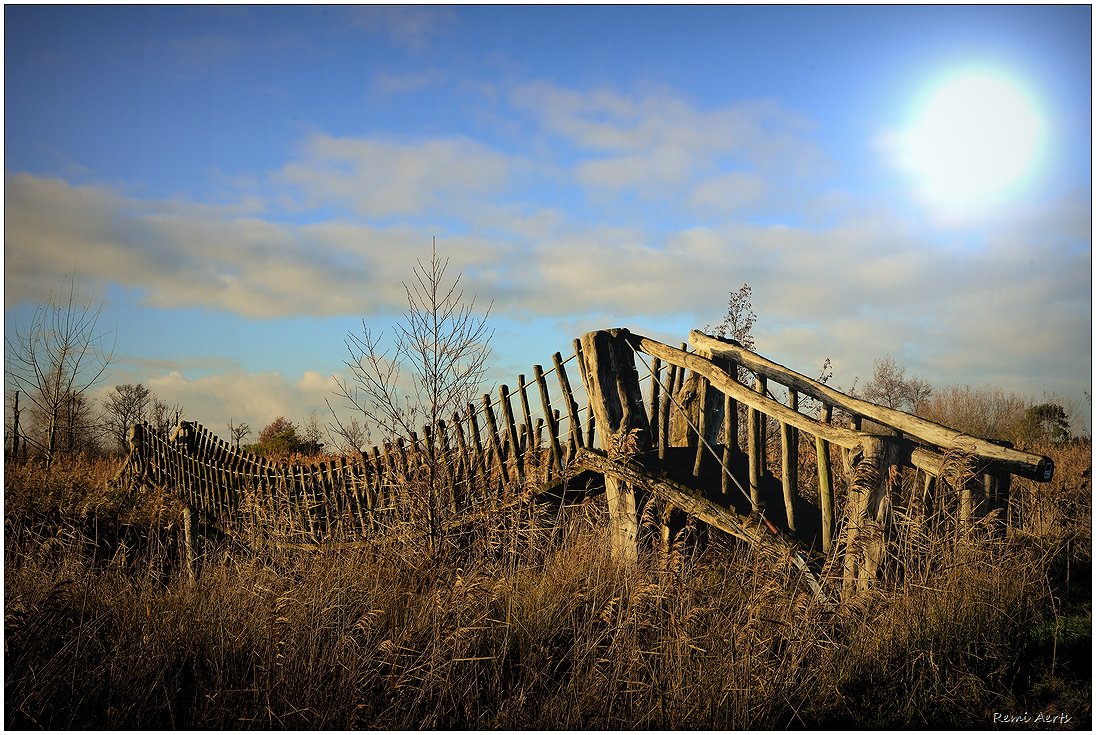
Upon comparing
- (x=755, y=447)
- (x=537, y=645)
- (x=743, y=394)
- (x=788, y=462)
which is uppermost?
(x=743, y=394)

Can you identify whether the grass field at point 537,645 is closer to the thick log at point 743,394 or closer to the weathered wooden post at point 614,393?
the thick log at point 743,394

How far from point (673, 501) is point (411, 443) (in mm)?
2114

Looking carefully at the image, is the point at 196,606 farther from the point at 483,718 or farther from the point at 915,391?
the point at 915,391

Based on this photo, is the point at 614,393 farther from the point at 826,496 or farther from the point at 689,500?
the point at 826,496

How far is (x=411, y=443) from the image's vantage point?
6.65 meters

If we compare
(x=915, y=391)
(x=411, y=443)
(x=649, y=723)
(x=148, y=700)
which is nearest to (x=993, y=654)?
(x=649, y=723)

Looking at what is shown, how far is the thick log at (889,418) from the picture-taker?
231 inches

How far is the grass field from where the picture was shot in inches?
170

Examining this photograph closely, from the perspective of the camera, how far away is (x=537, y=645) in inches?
189
